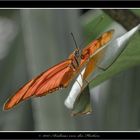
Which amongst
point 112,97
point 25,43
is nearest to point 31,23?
point 25,43

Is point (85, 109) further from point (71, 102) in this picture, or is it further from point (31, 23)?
point (31, 23)

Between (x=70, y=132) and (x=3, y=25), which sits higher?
(x=3, y=25)

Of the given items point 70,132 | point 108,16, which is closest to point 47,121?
point 70,132

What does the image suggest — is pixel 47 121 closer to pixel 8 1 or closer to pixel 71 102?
pixel 71 102
